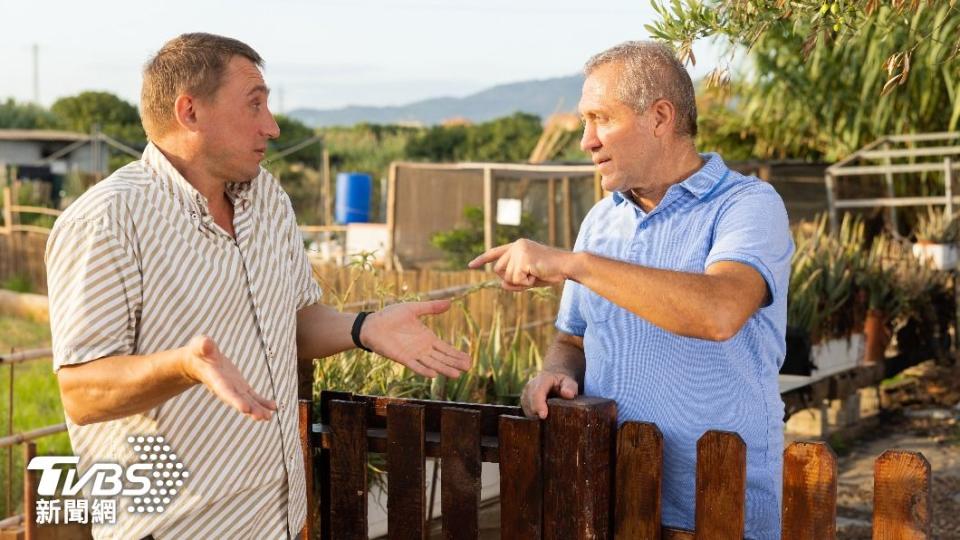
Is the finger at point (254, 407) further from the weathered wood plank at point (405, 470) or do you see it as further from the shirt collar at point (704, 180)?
the shirt collar at point (704, 180)

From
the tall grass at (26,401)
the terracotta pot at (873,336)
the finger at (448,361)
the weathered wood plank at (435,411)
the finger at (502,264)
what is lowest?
the tall grass at (26,401)

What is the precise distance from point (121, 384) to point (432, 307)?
0.70 meters

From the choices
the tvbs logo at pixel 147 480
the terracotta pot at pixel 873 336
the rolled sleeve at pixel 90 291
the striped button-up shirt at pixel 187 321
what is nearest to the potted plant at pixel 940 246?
the terracotta pot at pixel 873 336

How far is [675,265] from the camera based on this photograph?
238 cm

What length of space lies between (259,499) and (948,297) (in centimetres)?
807

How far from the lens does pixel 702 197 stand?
2.40 metres

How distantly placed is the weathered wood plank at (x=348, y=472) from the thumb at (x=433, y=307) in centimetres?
37

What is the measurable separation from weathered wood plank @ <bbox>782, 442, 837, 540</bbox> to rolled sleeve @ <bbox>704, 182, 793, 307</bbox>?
288 millimetres

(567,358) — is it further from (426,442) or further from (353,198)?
(353,198)

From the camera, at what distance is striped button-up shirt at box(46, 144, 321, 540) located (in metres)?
2.12

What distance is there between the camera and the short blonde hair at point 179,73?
→ 2.33 metres

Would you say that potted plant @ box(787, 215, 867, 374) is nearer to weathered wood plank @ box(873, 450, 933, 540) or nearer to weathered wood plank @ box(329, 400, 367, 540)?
weathered wood plank @ box(329, 400, 367, 540)

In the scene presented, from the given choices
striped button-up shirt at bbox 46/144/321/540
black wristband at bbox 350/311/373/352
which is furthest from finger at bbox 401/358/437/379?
striped button-up shirt at bbox 46/144/321/540

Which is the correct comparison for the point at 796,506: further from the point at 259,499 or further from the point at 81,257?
the point at 81,257
